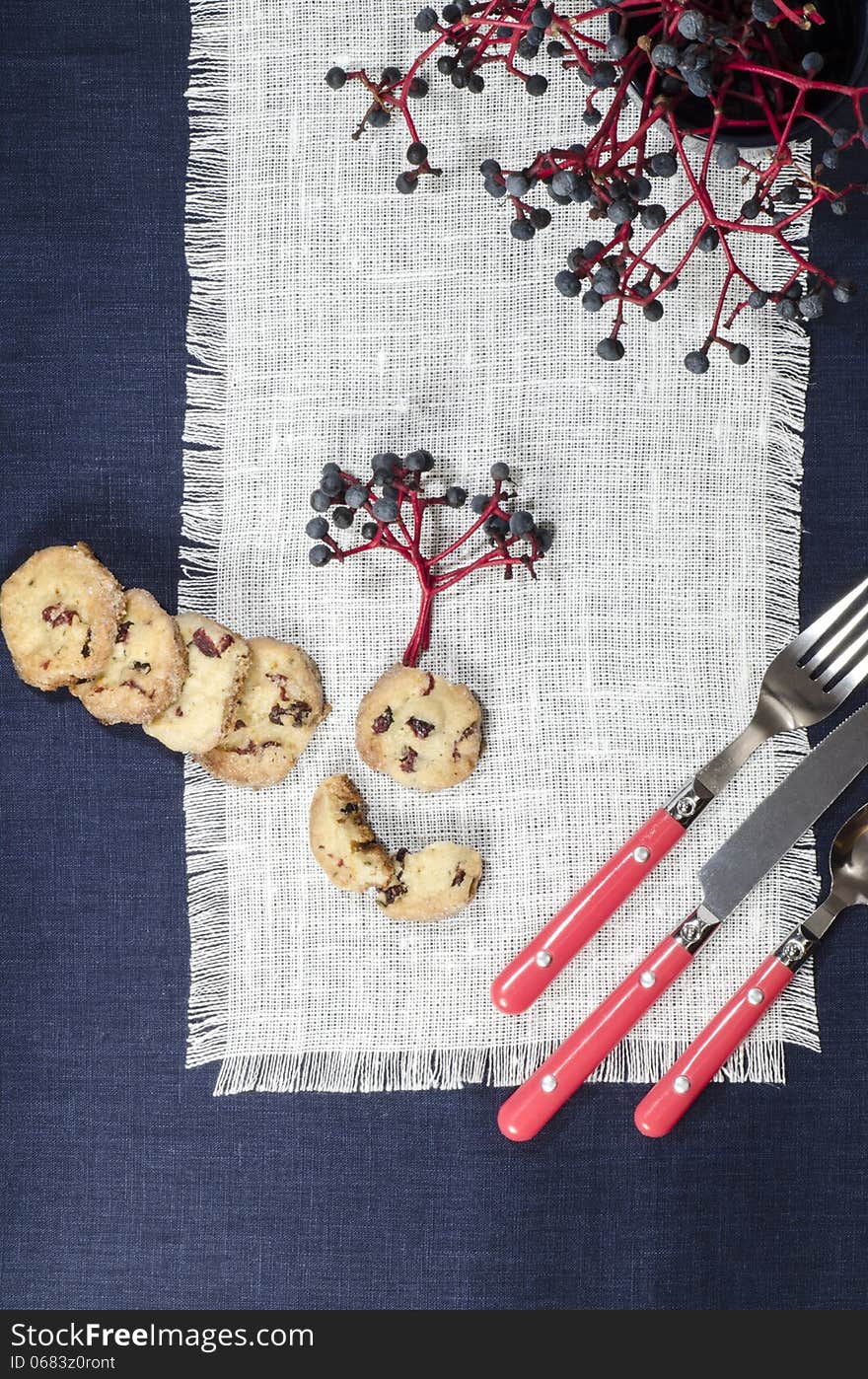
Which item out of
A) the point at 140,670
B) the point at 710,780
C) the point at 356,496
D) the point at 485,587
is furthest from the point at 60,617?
the point at 710,780

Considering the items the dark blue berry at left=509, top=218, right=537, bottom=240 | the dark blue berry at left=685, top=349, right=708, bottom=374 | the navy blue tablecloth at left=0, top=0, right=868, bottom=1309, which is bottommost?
the navy blue tablecloth at left=0, top=0, right=868, bottom=1309

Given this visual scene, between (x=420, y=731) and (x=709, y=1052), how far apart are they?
0.45 m

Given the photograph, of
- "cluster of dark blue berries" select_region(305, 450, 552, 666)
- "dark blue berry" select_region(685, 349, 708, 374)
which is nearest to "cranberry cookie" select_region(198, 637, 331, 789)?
"cluster of dark blue berries" select_region(305, 450, 552, 666)

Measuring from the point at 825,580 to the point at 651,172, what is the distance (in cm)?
50

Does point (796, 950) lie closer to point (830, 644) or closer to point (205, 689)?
point (830, 644)

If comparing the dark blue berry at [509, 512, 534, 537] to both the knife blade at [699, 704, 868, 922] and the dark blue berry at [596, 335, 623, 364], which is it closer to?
the dark blue berry at [596, 335, 623, 364]

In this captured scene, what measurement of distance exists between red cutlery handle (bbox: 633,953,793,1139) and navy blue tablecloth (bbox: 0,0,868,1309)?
0.21ft

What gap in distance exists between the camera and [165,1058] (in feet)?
4.29

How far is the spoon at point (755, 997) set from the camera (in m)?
1.20

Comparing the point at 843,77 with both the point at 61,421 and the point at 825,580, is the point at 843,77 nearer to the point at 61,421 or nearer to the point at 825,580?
the point at 825,580

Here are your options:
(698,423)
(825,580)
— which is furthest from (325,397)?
(825,580)

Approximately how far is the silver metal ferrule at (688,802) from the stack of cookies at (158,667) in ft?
1.31

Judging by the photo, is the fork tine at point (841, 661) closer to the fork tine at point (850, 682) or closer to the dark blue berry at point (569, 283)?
the fork tine at point (850, 682)

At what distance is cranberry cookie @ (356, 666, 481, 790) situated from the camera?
48.4 inches
